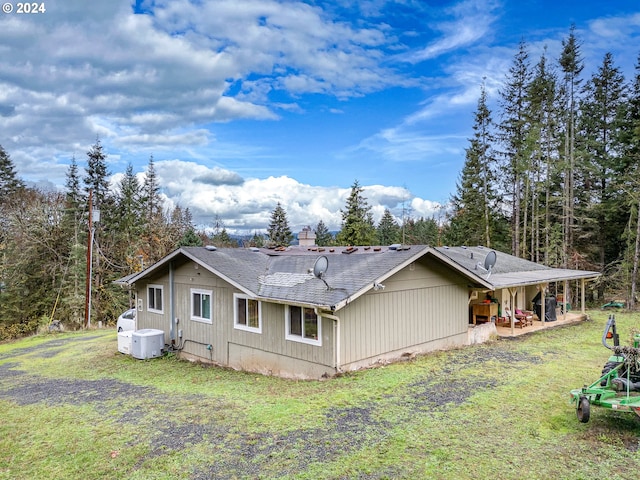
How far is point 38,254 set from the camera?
84.2 ft

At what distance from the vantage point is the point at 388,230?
53656mm

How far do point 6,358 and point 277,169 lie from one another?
23843mm

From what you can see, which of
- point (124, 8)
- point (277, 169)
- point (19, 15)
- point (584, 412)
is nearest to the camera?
point (584, 412)

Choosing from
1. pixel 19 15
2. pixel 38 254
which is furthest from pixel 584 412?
pixel 38 254

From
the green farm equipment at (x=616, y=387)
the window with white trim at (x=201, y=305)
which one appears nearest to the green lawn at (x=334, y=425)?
the green farm equipment at (x=616, y=387)

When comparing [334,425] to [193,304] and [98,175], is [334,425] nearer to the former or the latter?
[193,304]

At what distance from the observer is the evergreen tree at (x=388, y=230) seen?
169 feet

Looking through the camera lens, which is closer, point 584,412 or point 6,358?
point 584,412

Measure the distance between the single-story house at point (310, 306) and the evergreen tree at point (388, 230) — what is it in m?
37.6

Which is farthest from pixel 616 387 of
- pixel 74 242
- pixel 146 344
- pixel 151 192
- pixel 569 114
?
pixel 151 192

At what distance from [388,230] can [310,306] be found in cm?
4636

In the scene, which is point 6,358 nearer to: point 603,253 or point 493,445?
point 493,445

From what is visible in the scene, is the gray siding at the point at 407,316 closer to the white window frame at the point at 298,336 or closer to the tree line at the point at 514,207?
the white window frame at the point at 298,336

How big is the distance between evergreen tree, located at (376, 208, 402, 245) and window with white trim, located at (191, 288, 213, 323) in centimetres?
3925
